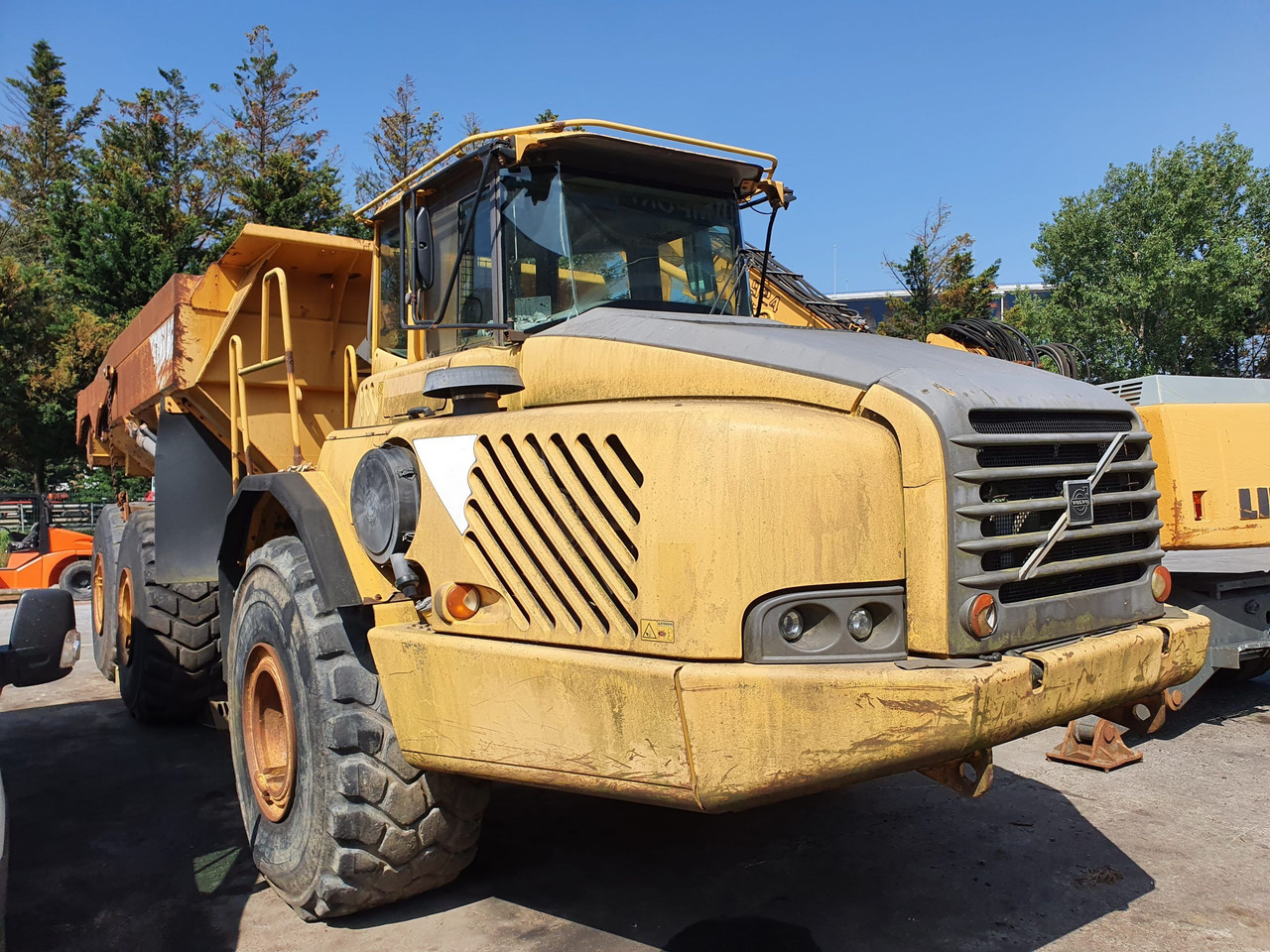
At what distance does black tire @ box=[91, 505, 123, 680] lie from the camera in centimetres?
766

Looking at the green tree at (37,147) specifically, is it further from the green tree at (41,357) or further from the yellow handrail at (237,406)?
the yellow handrail at (237,406)

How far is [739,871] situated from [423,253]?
2851 millimetres

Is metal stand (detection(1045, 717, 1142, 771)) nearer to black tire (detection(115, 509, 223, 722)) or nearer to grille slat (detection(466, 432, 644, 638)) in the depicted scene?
grille slat (detection(466, 432, 644, 638))

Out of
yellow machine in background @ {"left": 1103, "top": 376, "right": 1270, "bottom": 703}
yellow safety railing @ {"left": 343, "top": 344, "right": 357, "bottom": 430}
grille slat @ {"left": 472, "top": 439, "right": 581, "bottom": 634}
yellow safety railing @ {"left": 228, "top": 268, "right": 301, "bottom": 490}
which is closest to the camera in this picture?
grille slat @ {"left": 472, "top": 439, "right": 581, "bottom": 634}

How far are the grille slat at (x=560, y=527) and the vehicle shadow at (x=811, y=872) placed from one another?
4.59 feet

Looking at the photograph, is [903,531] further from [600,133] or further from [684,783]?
[600,133]

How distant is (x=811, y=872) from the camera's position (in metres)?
4.13

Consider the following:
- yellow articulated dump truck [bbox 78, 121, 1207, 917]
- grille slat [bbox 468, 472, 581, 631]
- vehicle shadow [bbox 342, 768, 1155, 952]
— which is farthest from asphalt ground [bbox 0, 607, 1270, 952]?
grille slat [bbox 468, 472, 581, 631]

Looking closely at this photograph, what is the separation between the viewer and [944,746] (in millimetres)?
2627

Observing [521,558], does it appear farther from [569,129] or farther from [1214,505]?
[1214,505]

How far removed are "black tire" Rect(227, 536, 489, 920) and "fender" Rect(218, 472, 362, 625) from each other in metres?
0.19

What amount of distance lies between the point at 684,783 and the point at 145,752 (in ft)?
16.1

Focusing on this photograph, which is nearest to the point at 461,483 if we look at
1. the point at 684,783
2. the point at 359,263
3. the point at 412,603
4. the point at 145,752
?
the point at 412,603

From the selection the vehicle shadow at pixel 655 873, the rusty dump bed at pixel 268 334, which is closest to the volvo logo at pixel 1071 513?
the vehicle shadow at pixel 655 873
